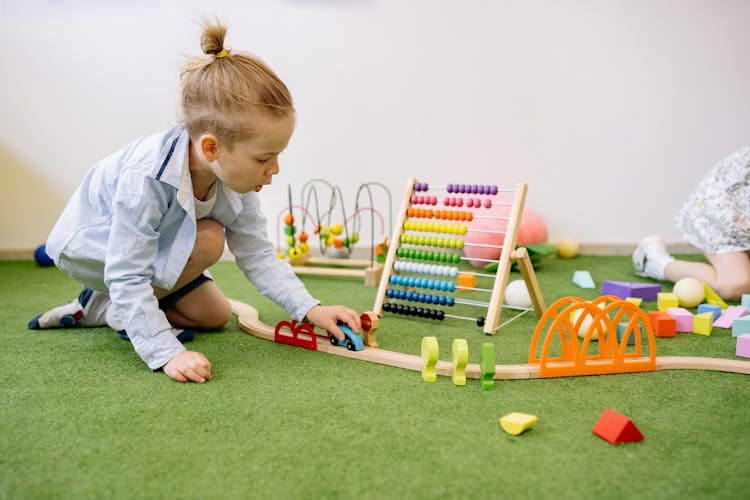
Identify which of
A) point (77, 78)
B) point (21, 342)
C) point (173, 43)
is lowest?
point (21, 342)

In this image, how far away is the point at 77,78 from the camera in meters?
2.77

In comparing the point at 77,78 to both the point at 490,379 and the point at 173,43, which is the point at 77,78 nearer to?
the point at 173,43

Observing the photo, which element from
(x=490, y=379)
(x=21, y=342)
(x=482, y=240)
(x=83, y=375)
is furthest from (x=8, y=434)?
(x=482, y=240)

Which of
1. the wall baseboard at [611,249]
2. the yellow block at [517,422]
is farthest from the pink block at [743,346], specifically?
the wall baseboard at [611,249]

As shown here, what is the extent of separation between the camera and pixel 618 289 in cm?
209

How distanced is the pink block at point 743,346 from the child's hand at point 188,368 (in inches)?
48.7

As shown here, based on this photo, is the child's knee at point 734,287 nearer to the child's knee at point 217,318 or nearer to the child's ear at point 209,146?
the child's knee at point 217,318

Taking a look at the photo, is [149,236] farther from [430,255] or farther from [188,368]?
[430,255]

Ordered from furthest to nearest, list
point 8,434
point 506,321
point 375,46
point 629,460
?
point 375,46 < point 506,321 < point 8,434 < point 629,460

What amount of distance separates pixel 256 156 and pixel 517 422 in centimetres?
74

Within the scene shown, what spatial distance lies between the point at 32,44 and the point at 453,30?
1864 millimetres

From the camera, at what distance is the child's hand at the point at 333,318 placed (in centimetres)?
150

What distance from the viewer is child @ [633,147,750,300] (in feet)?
7.11

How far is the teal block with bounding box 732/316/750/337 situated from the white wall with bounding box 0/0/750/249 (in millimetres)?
1384
